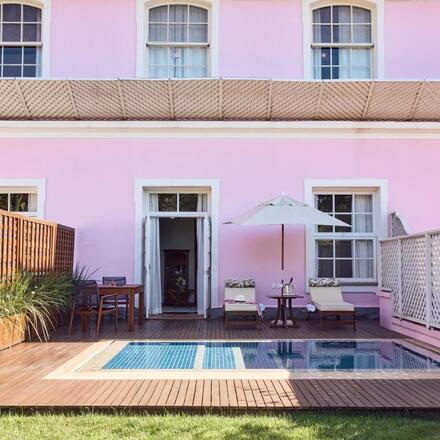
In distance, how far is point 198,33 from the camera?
11461mm

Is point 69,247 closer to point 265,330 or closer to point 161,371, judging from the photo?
point 265,330

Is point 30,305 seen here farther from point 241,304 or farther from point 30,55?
point 30,55

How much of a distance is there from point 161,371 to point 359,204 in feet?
22.1

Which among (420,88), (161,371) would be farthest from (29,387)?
(420,88)

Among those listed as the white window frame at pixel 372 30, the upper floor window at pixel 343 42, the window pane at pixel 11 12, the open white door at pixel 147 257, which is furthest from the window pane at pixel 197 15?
the open white door at pixel 147 257

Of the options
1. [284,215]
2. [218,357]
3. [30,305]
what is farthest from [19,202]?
[218,357]

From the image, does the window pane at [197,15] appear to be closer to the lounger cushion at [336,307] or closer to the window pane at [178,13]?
the window pane at [178,13]

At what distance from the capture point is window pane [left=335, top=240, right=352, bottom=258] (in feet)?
36.4

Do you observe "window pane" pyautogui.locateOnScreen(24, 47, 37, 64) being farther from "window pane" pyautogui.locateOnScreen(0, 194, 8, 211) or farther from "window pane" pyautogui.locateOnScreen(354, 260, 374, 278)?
"window pane" pyautogui.locateOnScreen(354, 260, 374, 278)

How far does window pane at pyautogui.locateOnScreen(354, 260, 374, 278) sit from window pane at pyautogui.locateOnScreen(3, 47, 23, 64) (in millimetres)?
8283

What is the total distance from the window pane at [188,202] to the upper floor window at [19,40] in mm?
4022

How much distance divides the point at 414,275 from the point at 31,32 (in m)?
9.07

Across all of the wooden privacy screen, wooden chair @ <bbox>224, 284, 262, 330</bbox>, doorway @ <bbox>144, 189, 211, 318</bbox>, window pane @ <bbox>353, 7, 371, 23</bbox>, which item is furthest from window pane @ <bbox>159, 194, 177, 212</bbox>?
window pane @ <bbox>353, 7, 371, 23</bbox>

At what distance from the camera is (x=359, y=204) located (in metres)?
11.3
